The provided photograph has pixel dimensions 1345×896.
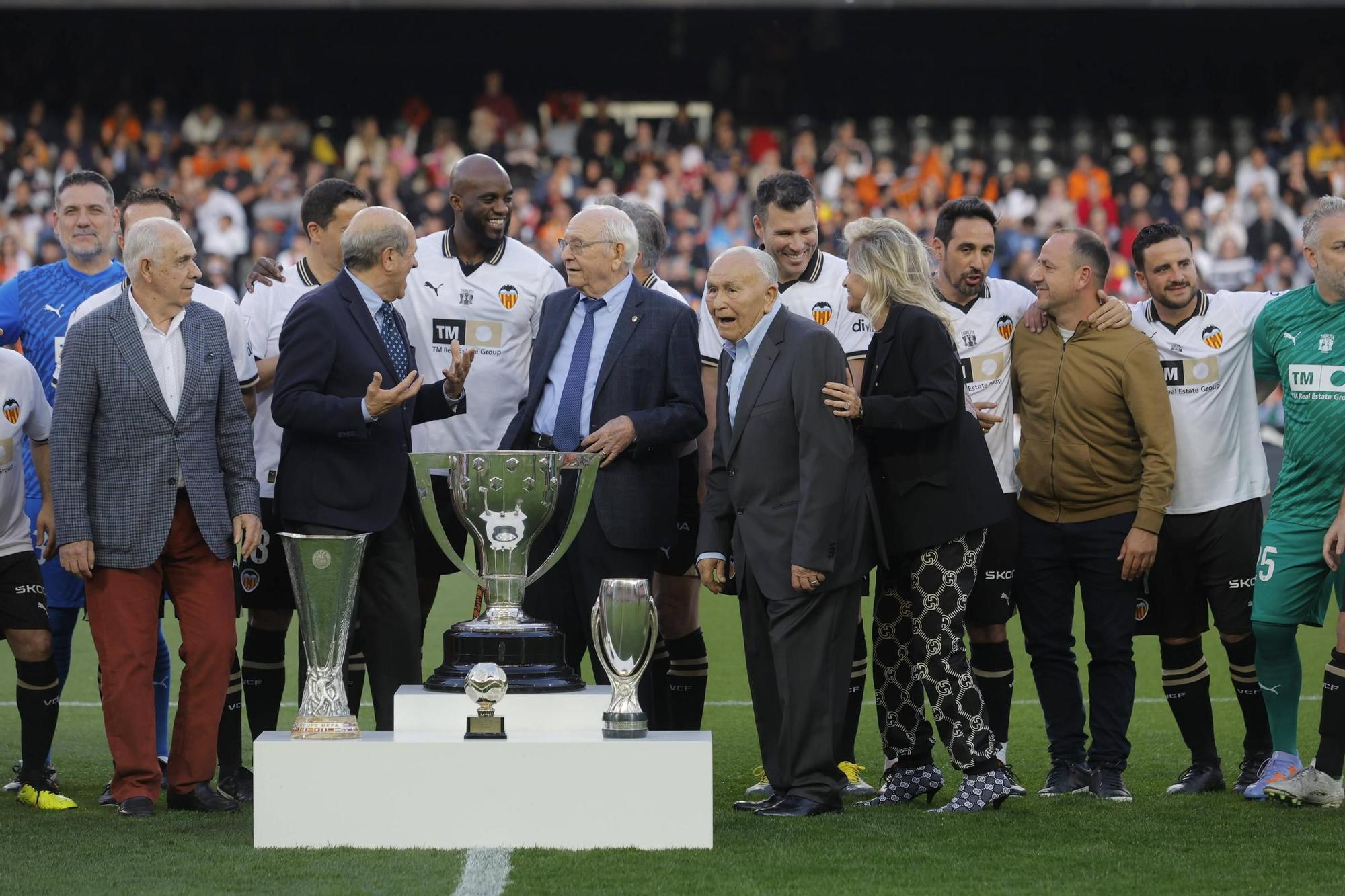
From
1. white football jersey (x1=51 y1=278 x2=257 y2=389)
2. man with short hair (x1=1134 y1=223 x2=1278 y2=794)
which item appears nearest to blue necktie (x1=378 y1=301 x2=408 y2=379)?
white football jersey (x1=51 y1=278 x2=257 y2=389)

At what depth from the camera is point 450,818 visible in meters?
4.60

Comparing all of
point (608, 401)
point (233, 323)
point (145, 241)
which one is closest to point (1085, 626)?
point (608, 401)

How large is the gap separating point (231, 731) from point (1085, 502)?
294cm

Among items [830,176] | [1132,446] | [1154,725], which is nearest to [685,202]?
[830,176]

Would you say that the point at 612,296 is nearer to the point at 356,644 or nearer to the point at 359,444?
the point at 359,444

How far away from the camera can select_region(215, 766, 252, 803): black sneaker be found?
569 cm

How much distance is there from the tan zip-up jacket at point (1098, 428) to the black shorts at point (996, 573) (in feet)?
0.40

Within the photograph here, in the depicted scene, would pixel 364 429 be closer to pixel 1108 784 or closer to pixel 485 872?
pixel 485 872

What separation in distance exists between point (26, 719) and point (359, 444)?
1400 millimetres

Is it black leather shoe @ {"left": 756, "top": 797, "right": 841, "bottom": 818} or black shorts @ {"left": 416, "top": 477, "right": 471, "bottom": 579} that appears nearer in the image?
black leather shoe @ {"left": 756, "top": 797, "right": 841, "bottom": 818}

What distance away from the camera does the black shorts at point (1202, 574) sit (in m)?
5.83

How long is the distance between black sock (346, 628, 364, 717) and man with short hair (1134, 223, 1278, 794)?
2722 mm

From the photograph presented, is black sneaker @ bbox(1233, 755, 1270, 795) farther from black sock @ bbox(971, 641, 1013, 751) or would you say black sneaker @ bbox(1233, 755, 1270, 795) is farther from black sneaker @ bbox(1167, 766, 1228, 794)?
black sock @ bbox(971, 641, 1013, 751)

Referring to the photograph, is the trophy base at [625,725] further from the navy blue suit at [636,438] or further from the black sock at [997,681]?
the black sock at [997,681]
